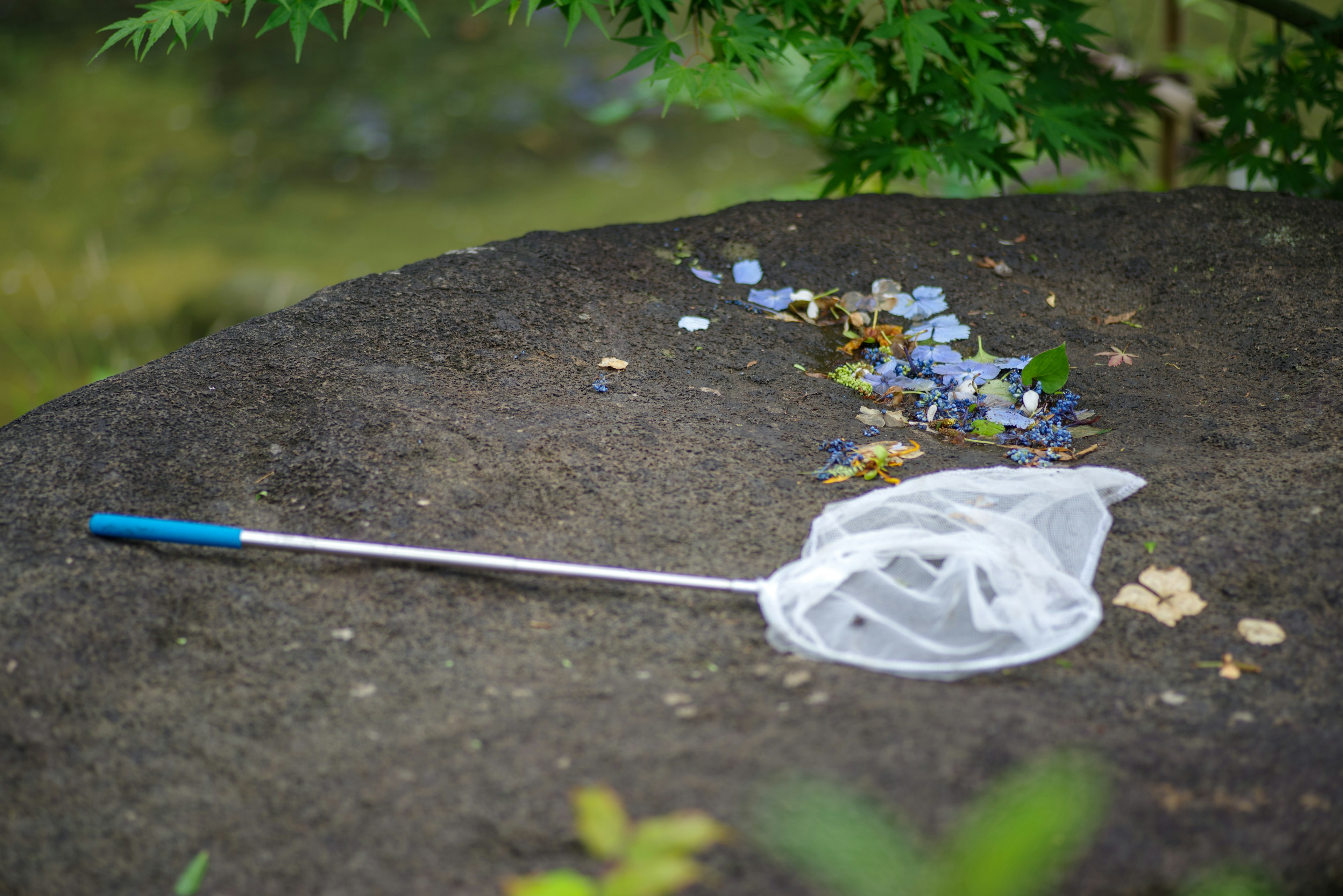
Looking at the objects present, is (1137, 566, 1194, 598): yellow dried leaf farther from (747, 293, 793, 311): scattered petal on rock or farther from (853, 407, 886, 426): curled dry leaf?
(747, 293, 793, 311): scattered petal on rock

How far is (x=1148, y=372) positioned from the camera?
2074 millimetres

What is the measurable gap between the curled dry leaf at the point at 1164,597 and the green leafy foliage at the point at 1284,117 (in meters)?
1.95

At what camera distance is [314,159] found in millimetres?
6234

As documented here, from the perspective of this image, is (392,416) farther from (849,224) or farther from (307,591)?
(849,224)

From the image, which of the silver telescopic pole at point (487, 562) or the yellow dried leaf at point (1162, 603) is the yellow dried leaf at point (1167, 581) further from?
the silver telescopic pole at point (487, 562)

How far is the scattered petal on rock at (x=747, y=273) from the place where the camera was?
7.86 feet

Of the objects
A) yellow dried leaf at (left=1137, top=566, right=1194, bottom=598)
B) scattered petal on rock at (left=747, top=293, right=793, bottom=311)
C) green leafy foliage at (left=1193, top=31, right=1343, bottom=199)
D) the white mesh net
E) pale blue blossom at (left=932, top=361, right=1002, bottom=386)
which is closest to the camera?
the white mesh net

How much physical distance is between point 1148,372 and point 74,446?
2239 mm

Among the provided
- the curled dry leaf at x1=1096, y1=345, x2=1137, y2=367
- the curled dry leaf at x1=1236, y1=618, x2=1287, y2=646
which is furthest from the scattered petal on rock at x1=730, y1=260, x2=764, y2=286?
the curled dry leaf at x1=1236, y1=618, x2=1287, y2=646

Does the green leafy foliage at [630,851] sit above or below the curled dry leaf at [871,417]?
above

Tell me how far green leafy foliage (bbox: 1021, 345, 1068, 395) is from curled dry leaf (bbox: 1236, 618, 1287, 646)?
0.70 m

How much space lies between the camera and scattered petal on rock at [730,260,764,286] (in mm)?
2396

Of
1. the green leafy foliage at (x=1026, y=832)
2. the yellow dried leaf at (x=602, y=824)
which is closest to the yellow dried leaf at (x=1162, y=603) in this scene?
the green leafy foliage at (x=1026, y=832)

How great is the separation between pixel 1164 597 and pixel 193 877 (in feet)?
4.56
